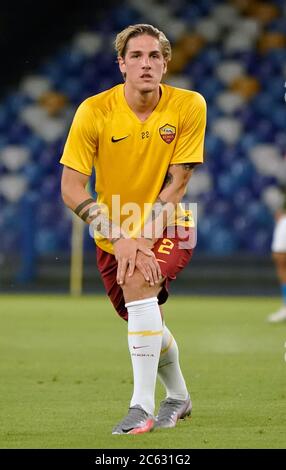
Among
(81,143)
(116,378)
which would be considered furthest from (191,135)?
(116,378)

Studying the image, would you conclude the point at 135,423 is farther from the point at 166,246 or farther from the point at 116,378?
the point at 116,378

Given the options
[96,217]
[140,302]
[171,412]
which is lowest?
[171,412]

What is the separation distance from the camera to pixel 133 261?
18.8ft

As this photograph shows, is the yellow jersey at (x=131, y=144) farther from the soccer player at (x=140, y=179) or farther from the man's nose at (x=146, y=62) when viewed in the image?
the man's nose at (x=146, y=62)

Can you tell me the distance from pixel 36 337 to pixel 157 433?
615cm

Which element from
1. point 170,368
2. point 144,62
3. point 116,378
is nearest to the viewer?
point 144,62

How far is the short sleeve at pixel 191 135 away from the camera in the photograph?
6.09 meters

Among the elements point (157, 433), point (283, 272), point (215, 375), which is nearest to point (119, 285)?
point (157, 433)

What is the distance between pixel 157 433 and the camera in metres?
5.73

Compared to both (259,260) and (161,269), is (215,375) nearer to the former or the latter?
→ (161,269)

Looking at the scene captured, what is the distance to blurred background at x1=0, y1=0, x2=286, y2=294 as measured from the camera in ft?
65.7

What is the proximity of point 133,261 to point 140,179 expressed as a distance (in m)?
0.53

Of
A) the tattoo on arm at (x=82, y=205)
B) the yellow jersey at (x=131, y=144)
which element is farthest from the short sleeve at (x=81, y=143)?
the tattoo on arm at (x=82, y=205)

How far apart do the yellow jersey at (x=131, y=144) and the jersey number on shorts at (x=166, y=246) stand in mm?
151
